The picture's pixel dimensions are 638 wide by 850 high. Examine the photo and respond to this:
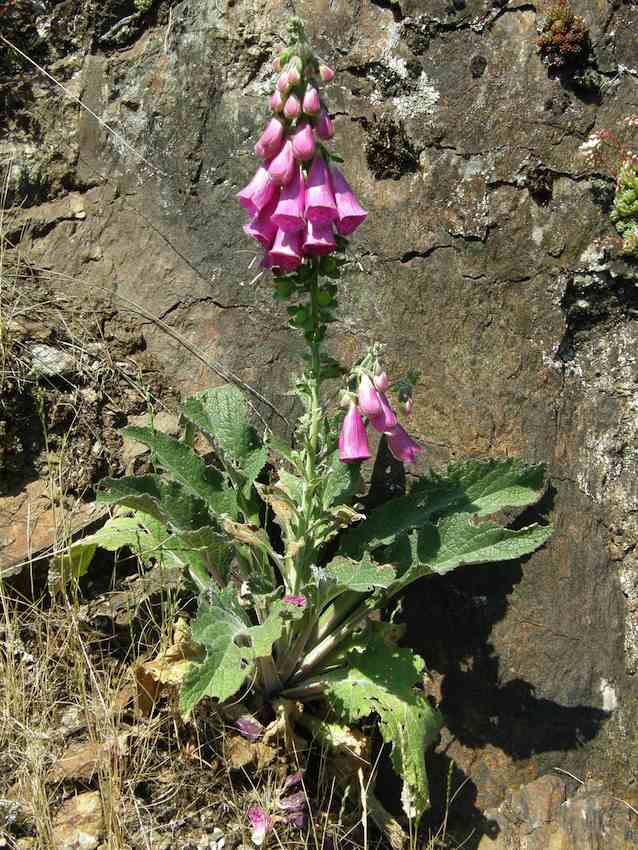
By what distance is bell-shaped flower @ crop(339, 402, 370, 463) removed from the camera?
3.02 meters

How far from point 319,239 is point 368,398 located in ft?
1.87

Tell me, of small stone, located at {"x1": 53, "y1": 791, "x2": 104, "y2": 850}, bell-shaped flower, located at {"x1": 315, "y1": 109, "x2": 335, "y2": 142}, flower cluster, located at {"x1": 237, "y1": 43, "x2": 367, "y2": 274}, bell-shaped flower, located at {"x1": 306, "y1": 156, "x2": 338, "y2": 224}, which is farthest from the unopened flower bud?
small stone, located at {"x1": 53, "y1": 791, "x2": 104, "y2": 850}

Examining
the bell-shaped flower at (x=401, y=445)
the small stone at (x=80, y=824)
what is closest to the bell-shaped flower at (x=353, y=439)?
the bell-shaped flower at (x=401, y=445)

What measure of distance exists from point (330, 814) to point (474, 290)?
2.27 metres

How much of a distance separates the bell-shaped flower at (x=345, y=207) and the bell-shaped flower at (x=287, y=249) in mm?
159

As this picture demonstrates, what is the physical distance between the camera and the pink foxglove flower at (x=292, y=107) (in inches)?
110

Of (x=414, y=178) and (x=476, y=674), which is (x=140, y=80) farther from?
(x=476, y=674)

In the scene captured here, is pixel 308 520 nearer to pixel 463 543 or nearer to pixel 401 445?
pixel 401 445

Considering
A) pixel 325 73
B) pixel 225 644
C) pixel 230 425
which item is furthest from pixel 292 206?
pixel 225 644

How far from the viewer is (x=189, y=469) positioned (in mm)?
3533

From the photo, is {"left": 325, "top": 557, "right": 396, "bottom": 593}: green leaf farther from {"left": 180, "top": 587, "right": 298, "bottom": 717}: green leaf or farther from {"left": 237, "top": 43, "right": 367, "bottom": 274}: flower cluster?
{"left": 237, "top": 43, "right": 367, "bottom": 274}: flower cluster

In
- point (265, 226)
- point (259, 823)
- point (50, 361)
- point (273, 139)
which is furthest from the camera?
point (50, 361)

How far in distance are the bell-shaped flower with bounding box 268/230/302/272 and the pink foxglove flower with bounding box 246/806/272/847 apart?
1990 millimetres

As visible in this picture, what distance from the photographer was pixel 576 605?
363 cm
